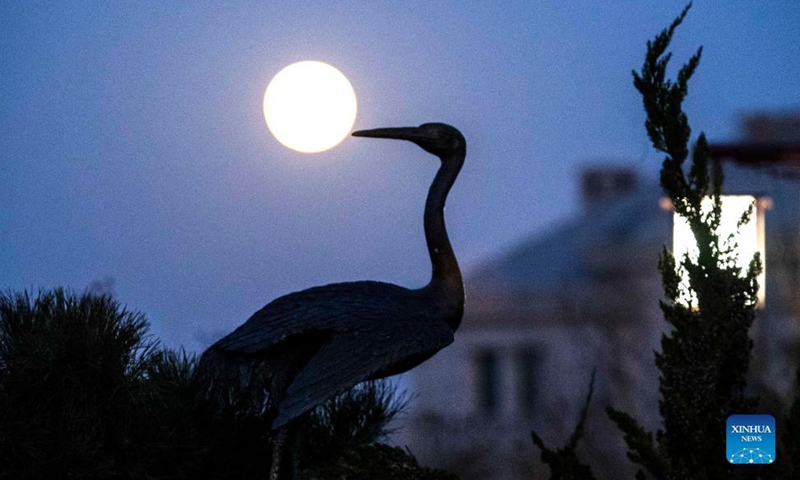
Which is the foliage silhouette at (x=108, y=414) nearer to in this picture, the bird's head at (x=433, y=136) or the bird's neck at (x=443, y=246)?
the bird's neck at (x=443, y=246)

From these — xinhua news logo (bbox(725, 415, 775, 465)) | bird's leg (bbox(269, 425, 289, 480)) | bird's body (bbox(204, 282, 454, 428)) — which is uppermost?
bird's body (bbox(204, 282, 454, 428))

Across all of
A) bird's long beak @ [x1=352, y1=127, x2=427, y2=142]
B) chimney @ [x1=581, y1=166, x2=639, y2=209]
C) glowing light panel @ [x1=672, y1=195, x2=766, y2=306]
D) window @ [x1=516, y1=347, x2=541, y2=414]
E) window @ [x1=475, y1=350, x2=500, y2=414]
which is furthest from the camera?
chimney @ [x1=581, y1=166, x2=639, y2=209]

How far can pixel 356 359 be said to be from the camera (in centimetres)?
926

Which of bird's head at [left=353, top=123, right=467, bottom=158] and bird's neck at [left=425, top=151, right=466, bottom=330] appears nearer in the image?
bird's neck at [left=425, top=151, right=466, bottom=330]

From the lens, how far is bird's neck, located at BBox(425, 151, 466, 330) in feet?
32.6

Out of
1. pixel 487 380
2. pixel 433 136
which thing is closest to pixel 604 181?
pixel 487 380

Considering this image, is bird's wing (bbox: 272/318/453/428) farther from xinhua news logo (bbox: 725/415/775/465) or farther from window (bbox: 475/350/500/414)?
window (bbox: 475/350/500/414)

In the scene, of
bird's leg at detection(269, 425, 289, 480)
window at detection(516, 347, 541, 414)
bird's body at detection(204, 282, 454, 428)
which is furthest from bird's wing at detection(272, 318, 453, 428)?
window at detection(516, 347, 541, 414)

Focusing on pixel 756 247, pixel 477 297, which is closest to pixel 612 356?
pixel 756 247

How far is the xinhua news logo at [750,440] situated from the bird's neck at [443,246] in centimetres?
158

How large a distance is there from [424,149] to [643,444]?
2.22 meters

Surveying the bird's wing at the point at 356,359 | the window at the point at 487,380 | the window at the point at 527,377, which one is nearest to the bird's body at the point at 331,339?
the bird's wing at the point at 356,359

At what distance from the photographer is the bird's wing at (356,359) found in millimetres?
9188

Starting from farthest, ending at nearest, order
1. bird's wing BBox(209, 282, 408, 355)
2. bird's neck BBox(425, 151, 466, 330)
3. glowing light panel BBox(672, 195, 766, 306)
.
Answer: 1. bird's neck BBox(425, 151, 466, 330)
2. glowing light panel BBox(672, 195, 766, 306)
3. bird's wing BBox(209, 282, 408, 355)
